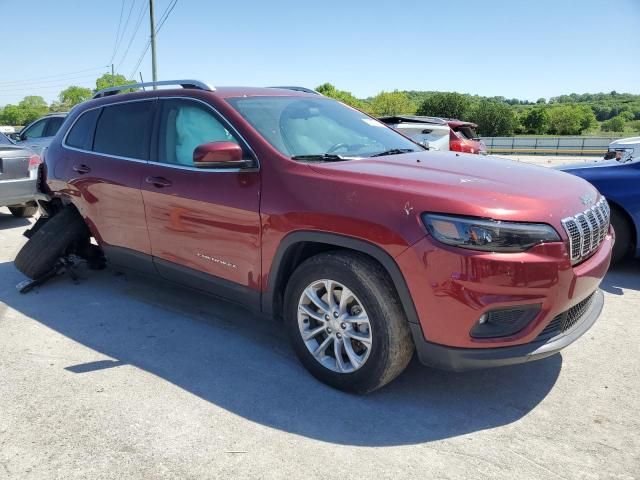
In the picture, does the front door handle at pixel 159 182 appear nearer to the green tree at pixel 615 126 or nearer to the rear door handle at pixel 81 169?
the rear door handle at pixel 81 169

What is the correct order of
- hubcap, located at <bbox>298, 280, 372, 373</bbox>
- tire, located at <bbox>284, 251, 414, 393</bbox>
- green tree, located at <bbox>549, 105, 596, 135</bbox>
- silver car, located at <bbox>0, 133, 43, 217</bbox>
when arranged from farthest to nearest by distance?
1. green tree, located at <bbox>549, 105, 596, 135</bbox>
2. silver car, located at <bbox>0, 133, 43, 217</bbox>
3. hubcap, located at <bbox>298, 280, 372, 373</bbox>
4. tire, located at <bbox>284, 251, 414, 393</bbox>

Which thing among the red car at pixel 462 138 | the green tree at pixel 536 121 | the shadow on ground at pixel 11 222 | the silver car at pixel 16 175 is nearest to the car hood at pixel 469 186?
the silver car at pixel 16 175

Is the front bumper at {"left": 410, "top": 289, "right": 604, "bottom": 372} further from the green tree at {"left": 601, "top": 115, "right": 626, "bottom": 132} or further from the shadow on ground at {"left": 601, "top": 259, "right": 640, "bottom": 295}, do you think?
the green tree at {"left": 601, "top": 115, "right": 626, "bottom": 132}

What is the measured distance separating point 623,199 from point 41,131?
1184 centimetres

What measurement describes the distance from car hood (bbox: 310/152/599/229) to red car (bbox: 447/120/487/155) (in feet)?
22.1

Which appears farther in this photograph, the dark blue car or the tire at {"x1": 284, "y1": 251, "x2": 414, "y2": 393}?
the dark blue car

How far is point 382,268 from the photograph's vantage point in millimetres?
2830

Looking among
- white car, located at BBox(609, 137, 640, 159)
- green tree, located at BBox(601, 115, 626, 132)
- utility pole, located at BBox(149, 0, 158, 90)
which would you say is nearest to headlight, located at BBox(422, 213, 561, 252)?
white car, located at BBox(609, 137, 640, 159)

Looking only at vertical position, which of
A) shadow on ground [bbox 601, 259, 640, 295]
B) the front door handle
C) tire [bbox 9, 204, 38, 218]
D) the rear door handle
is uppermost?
the rear door handle

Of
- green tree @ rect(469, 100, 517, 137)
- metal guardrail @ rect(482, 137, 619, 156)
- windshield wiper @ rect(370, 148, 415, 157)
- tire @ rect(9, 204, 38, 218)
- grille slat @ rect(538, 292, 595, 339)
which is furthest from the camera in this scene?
green tree @ rect(469, 100, 517, 137)

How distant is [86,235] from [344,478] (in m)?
3.85

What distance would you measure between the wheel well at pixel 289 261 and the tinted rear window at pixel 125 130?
1.61 meters

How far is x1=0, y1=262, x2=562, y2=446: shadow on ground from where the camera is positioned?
2.79m

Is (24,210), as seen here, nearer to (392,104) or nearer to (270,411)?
(270,411)
